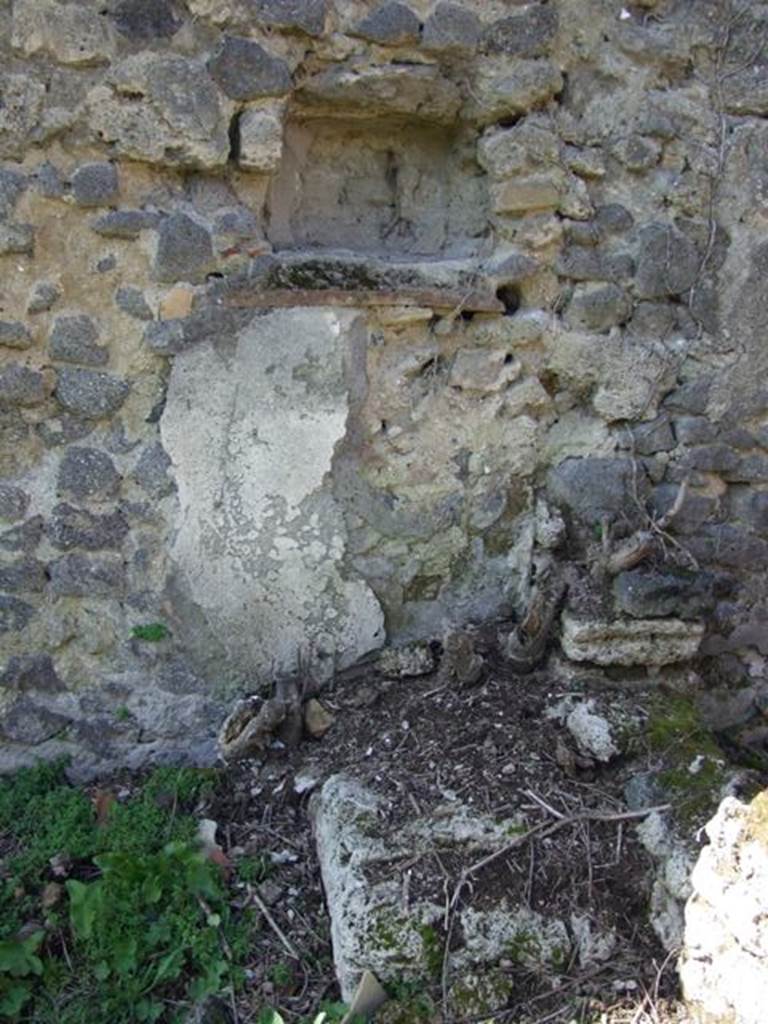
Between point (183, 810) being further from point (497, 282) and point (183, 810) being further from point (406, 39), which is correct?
point (406, 39)

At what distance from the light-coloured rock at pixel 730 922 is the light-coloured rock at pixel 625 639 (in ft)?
2.43

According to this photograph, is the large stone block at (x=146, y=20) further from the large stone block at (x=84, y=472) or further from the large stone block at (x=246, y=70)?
the large stone block at (x=84, y=472)

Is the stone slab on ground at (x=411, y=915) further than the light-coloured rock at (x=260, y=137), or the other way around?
the light-coloured rock at (x=260, y=137)

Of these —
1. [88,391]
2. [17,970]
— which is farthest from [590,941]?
[88,391]

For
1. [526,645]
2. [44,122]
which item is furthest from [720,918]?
[44,122]

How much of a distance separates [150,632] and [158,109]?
1358 millimetres

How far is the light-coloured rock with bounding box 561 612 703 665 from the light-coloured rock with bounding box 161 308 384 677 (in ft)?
2.10

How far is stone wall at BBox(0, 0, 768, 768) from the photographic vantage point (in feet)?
8.52

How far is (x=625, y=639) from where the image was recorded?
9.27 feet

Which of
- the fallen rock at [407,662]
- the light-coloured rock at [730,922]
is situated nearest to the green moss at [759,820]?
the light-coloured rock at [730,922]

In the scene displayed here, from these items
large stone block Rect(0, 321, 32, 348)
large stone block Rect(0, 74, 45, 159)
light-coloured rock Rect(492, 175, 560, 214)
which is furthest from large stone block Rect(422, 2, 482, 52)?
large stone block Rect(0, 321, 32, 348)

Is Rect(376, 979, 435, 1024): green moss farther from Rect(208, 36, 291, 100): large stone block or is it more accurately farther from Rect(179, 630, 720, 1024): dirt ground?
Rect(208, 36, 291, 100): large stone block

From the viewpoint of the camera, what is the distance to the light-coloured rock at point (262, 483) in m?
2.74

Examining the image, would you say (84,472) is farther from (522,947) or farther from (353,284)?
(522,947)
